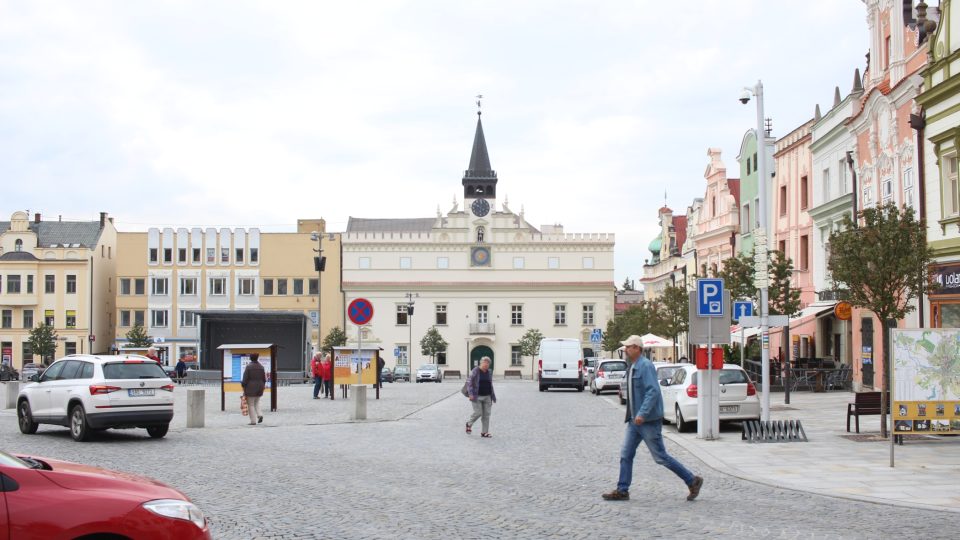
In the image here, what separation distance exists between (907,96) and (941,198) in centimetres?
478

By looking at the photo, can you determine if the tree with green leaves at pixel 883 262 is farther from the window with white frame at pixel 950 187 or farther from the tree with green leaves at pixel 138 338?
the tree with green leaves at pixel 138 338

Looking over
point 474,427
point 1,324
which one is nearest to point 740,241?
point 474,427

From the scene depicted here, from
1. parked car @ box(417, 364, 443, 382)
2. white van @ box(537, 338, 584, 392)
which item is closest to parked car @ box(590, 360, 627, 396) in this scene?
white van @ box(537, 338, 584, 392)

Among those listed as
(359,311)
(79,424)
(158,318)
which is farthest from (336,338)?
(79,424)

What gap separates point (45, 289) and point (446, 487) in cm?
8499

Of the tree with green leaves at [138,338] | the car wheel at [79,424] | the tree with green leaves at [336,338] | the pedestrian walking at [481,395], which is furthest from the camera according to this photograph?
the tree with green leaves at [336,338]

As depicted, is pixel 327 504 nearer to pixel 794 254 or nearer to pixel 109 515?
pixel 109 515

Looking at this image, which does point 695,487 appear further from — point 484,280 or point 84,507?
point 484,280

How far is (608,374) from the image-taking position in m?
42.1

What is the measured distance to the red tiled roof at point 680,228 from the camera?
8488 cm

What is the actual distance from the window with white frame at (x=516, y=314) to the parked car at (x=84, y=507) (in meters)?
93.7

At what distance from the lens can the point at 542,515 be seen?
11094mm

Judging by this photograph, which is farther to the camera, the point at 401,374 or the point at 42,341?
the point at 42,341

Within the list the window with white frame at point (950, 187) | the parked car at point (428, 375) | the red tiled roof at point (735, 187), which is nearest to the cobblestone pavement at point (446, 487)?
the window with white frame at point (950, 187)
